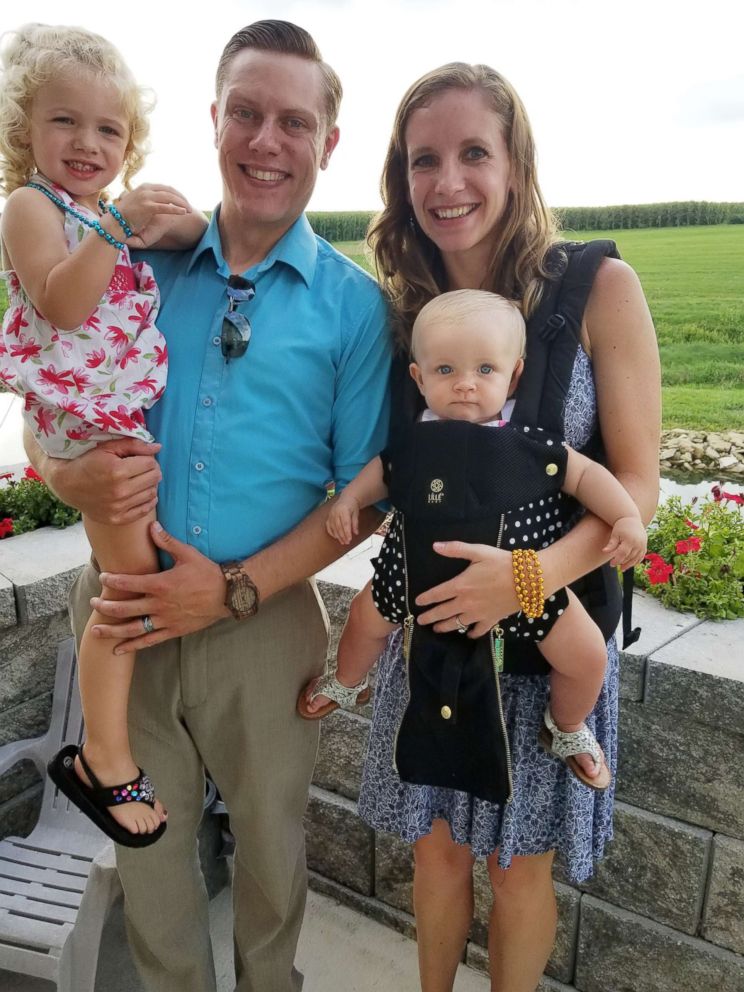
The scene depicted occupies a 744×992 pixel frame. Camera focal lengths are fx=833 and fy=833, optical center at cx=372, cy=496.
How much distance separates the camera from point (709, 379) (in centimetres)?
385

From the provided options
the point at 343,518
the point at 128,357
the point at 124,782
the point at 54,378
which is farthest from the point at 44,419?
the point at 124,782

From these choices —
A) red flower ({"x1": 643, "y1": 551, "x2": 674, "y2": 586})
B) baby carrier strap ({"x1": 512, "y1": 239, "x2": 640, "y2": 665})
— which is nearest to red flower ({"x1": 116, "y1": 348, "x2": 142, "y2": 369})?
baby carrier strap ({"x1": 512, "y1": 239, "x2": 640, "y2": 665})

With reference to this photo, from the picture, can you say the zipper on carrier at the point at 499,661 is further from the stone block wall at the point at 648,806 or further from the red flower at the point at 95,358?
the red flower at the point at 95,358

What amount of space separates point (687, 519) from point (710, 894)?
3.45 feet

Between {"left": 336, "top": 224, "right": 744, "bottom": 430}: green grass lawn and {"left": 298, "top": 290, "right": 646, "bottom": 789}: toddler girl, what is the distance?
7.95 ft

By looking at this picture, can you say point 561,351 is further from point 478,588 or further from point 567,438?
point 478,588

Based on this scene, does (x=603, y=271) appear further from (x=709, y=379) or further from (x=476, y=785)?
(x=709, y=379)

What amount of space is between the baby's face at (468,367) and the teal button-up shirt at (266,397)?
22 centimetres

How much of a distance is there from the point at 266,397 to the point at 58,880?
1471 mm

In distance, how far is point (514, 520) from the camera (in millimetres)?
1503

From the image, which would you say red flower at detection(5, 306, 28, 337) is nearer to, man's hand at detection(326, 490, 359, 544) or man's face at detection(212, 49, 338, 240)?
man's face at detection(212, 49, 338, 240)

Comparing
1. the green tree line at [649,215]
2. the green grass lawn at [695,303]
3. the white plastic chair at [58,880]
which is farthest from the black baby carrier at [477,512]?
the green grass lawn at [695,303]

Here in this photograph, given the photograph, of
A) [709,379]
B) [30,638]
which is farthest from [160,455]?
[709,379]

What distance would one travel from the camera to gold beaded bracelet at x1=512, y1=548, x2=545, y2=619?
146cm
